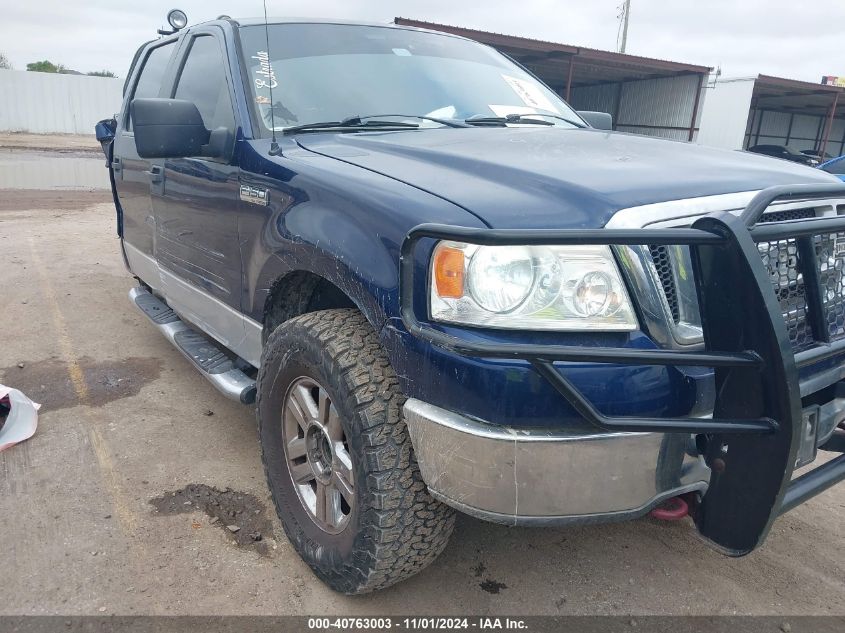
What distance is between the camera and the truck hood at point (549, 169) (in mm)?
1724

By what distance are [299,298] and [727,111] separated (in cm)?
2335

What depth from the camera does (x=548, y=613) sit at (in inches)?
88.5

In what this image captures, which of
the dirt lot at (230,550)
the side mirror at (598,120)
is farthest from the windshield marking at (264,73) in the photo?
the side mirror at (598,120)

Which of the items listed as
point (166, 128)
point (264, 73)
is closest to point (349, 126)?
point (264, 73)

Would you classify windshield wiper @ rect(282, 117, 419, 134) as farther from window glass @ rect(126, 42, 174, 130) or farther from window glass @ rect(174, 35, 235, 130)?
window glass @ rect(126, 42, 174, 130)

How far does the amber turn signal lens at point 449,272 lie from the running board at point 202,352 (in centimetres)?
Answer: 147

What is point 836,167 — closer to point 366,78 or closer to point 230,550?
point 366,78

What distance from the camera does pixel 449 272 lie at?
5.53 feet

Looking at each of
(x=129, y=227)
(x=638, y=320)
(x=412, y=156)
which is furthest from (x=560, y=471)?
(x=129, y=227)

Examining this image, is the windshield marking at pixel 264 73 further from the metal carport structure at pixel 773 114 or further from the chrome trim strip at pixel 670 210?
→ the metal carport structure at pixel 773 114

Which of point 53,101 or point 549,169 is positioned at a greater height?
point 549,169

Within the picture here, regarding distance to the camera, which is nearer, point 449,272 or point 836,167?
point 449,272

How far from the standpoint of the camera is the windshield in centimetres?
285

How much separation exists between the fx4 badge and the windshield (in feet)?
0.97
